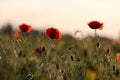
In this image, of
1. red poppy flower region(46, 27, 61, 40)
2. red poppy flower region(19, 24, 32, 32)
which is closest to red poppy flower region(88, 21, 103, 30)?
red poppy flower region(46, 27, 61, 40)

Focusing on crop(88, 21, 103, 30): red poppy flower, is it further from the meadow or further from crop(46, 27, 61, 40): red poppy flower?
crop(46, 27, 61, 40): red poppy flower

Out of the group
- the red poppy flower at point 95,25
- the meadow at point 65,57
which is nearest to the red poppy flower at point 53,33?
the meadow at point 65,57

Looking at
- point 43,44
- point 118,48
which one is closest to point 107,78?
point 43,44

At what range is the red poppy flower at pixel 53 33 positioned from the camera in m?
4.04

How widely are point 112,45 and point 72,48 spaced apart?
87cm

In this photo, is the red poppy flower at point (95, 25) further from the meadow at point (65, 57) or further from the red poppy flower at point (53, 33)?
the red poppy flower at point (53, 33)

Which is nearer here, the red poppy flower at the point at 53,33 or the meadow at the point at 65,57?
the meadow at the point at 65,57

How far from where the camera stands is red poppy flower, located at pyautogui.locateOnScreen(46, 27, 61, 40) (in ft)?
13.3

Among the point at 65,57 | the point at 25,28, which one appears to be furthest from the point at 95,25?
the point at 65,57

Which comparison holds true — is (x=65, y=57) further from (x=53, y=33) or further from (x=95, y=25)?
(x=95, y=25)

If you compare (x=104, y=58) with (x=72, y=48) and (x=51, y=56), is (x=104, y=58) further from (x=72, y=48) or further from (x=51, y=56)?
(x=51, y=56)

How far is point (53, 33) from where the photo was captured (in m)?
4.12

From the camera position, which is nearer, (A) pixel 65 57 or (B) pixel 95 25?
(A) pixel 65 57

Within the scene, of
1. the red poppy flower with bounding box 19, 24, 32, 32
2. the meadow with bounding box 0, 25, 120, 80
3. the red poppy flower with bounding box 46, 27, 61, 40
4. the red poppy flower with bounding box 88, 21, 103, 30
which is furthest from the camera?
the red poppy flower with bounding box 19, 24, 32, 32
